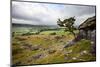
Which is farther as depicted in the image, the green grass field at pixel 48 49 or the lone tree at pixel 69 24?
Result: the lone tree at pixel 69 24

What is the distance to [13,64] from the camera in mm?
2195

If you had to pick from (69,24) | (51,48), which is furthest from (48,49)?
(69,24)

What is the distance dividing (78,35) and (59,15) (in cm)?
39

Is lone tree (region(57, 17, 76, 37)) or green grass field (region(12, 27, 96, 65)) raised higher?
lone tree (region(57, 17, 76, 37))

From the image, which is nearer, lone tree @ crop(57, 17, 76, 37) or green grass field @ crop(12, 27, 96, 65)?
green grass field @ crop(12, 27, 96, 65)

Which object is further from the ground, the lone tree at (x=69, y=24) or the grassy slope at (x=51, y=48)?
the lone tree at (x=69, y=24)

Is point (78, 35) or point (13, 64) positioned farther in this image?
point (78, 35)

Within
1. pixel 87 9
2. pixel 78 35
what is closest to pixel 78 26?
pixel 78 35

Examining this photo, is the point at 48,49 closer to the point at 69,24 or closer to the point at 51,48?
the point at 51,48

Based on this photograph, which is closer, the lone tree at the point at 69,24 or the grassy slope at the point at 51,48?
the grassy slope at the point at 51,48

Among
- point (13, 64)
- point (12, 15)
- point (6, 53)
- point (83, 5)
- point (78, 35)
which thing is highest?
point (83, 5)

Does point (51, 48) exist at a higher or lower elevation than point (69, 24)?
→ lower

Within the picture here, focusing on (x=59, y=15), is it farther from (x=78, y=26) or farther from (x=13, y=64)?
(x=13, y=64)

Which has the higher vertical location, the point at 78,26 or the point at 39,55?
the point at 78,26
